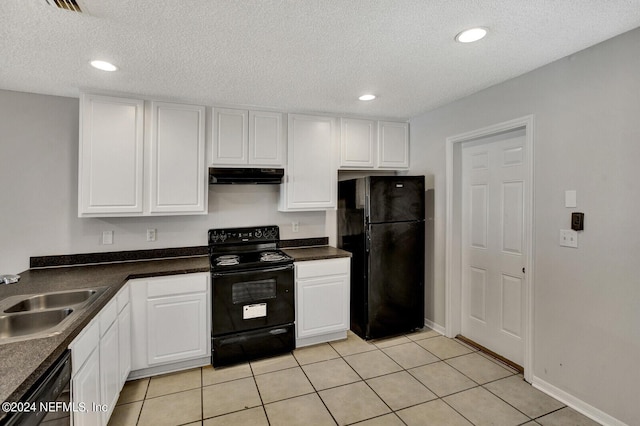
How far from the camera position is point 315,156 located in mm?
3457

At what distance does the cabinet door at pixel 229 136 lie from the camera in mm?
3098

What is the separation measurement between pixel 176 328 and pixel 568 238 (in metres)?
3.03

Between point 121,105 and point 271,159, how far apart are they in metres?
1.36

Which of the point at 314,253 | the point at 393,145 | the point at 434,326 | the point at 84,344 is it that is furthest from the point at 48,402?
the point at 393,145

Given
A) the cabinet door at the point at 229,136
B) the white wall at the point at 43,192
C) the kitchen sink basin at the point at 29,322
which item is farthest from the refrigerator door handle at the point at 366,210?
the kitchen sink basin at the point at 29,322

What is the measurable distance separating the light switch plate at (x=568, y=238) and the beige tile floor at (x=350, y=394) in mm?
1103

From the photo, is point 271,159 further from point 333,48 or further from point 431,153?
point 431,153

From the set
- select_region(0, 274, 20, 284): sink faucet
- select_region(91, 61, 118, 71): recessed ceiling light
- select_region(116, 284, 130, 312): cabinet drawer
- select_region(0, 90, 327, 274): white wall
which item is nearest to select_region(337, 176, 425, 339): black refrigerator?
select_region(0, 90, 327, 274): white wall

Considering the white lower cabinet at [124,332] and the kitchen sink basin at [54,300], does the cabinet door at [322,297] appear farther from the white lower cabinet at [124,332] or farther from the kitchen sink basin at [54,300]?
the kitchen sink basin at [54,300]

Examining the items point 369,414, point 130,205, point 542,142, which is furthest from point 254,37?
point 369,414

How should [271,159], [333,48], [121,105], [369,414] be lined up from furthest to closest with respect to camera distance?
1. [271,159]
2. [121,105]
3. [369,414]
4. [333,48]

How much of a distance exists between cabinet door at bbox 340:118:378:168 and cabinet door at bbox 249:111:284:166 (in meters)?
0.70

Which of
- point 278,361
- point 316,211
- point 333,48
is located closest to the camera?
point 333,48

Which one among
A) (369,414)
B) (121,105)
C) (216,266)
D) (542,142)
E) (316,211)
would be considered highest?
(121,105)
